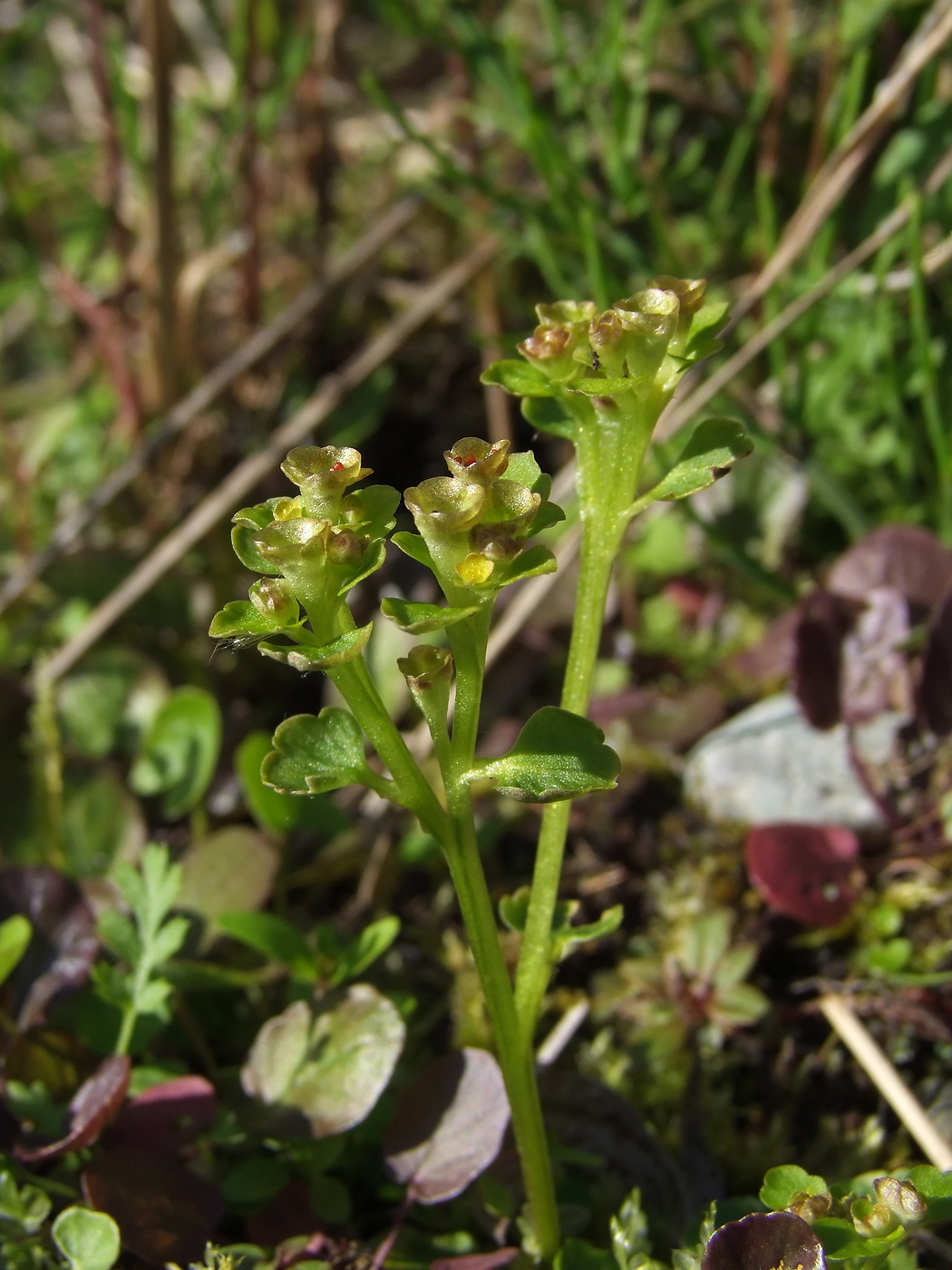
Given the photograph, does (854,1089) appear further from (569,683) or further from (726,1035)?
(569,683)

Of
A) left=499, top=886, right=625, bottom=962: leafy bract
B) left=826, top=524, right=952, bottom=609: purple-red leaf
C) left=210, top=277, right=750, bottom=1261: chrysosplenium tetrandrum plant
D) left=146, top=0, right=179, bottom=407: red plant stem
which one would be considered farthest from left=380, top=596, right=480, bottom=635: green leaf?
left=146, top=0, right=179, bottom=407: red plant stem

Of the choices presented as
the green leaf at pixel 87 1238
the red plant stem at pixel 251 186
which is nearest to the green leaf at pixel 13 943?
the green leaf at pixel 87 1238

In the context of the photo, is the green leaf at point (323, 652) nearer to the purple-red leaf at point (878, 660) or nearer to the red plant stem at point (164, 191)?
the purple-red leaf at point (878, 660)

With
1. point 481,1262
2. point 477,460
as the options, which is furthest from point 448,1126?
point 477,460

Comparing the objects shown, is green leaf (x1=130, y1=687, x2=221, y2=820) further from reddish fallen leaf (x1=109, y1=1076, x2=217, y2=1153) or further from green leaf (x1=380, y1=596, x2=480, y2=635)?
green leaf (x1=380, y1=596, x2=480, y2=635)

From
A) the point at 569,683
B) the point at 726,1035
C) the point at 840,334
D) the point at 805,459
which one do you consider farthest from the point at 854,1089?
the point at 840,334

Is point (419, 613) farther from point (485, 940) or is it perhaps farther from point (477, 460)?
point (485, 940)
